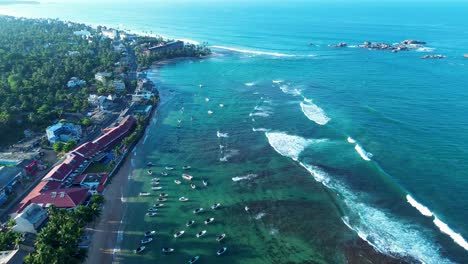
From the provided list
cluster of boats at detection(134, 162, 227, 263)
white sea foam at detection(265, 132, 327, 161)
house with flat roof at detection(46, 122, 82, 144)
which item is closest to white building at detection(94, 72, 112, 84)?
house with flat roof at detection(46, 122, 82, 144)

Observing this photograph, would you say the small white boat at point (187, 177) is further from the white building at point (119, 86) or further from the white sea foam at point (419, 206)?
the white building at point (119, 86)

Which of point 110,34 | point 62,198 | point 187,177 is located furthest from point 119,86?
point 110,34

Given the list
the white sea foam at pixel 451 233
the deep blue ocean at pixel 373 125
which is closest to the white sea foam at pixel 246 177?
the deep blue ocean at pixel 373 125

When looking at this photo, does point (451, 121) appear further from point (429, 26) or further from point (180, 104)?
point (429, 26)

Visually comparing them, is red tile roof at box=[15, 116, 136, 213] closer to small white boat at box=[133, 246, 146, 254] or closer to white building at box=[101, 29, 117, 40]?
small white boat at box=[133, 246, 146, 254]

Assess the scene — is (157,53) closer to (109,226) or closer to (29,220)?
(109,226)

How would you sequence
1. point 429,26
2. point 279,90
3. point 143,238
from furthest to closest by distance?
point 429,26, point 279,90, point 143,238

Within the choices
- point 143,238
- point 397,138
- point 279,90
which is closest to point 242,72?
point 279,90
